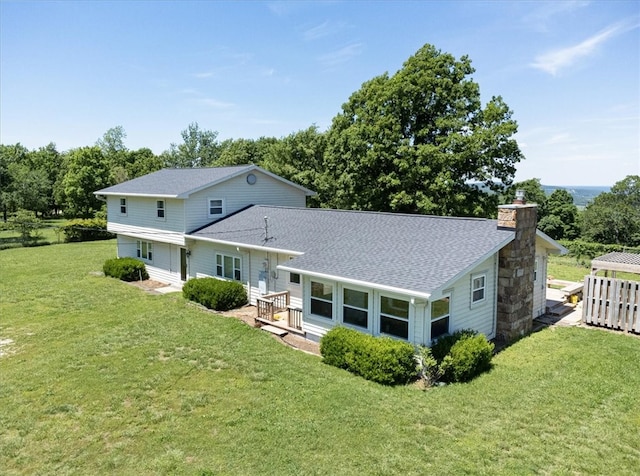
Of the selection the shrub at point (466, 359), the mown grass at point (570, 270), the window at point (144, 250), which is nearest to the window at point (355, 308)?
the shrub at point (466, 359)

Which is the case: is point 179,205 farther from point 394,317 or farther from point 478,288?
point 478,288

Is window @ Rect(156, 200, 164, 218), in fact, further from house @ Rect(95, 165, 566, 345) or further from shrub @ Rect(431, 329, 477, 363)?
shrub @ Rect(431, 329, 477, 363)

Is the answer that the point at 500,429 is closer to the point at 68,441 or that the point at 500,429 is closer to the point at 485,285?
the point at 485,285

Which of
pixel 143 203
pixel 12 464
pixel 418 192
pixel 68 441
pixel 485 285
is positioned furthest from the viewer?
pixel 418 192

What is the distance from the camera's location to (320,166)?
37.2 m

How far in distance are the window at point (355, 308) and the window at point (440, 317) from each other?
5.91 ft

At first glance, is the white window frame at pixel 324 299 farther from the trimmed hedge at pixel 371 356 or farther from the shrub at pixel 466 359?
the shrub at pixel 466 359

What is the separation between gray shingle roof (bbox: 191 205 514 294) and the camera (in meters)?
11.1

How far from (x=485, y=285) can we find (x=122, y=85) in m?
23.4

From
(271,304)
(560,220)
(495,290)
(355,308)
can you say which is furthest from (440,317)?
(560,220)

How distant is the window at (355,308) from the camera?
11.8 m

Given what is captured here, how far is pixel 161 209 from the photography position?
21453 millimetres

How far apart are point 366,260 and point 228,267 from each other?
820 cm

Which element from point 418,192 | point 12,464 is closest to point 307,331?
point 12,464
